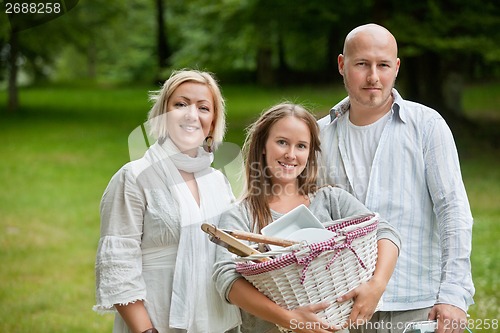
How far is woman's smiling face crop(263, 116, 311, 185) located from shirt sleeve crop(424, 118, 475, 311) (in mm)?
480

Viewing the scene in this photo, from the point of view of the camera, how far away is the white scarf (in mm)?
2924

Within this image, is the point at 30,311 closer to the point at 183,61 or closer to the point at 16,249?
the point at 16,249

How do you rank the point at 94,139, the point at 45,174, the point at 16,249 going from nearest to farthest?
1. the point at 16,249
2. the point at 45,174
3. the point at 94,139

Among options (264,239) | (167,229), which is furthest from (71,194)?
(264,239)

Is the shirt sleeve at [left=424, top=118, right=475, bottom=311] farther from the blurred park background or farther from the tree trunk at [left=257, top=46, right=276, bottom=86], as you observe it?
the tree trunk at [left=257, top=46, right=276, bottom=86]

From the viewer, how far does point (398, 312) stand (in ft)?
10.1

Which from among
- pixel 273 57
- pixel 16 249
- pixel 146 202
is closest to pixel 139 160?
pixel 146 202

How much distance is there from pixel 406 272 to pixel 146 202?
3.39ft

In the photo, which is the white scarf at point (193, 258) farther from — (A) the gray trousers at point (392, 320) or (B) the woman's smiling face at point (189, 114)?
(A) the gray trousers at point (392, 320)

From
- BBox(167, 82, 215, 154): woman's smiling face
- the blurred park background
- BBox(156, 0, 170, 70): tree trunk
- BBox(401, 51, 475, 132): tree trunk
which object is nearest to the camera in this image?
BBox(167, 82, 215, 154): woman's smiling face

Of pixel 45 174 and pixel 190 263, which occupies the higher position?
pixel 190 263

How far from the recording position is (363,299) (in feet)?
8.86

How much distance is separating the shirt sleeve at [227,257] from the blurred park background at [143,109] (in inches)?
25.6

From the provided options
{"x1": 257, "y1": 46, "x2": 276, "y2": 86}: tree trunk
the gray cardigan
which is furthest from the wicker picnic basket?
{"x1": 257, "y1": 46, "x2": 276, "y2": 86}: tree trunk
